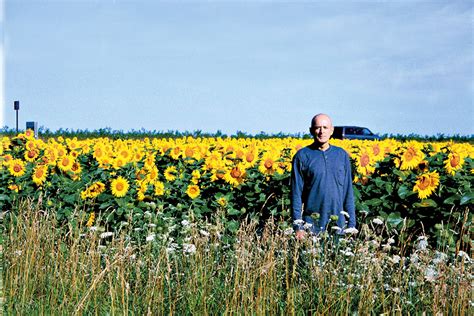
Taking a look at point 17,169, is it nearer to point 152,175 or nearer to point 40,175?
point 40,175

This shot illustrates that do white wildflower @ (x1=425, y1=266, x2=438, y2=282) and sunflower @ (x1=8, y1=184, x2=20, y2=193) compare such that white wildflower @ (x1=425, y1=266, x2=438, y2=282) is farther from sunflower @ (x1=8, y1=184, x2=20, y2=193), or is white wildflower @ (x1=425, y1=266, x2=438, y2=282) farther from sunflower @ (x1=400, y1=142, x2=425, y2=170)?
sunflower @ (x1=8, y1=184, x2=20, y2=193)

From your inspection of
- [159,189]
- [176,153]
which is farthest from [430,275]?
[176,153]

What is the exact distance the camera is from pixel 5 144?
9609mm

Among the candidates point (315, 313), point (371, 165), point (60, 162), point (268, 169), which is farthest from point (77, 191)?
point (315, 313)

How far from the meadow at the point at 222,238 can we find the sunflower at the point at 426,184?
0.01 meters

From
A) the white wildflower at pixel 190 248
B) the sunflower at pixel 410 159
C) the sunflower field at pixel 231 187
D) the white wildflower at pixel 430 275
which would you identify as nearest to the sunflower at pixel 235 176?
the sunflower field at pixel 231 187

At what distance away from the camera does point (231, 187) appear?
655 cm

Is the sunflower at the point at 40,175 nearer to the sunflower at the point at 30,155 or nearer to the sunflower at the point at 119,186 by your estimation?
the sunflower at the point at 30,155

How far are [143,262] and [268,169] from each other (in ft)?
6.63

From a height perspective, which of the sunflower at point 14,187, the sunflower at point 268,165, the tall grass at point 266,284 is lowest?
the tall grass at point 266,284

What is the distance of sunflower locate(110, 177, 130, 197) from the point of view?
6449 mm

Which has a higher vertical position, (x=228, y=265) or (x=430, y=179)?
(x=430, y=179)

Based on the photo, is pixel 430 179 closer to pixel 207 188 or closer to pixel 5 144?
pixel 207 188

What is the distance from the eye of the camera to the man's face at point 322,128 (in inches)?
190
